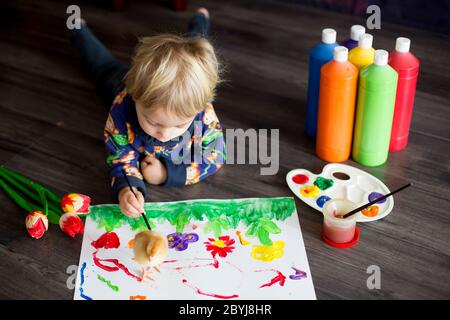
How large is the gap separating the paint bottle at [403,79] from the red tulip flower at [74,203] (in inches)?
28.7

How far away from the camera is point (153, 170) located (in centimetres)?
140

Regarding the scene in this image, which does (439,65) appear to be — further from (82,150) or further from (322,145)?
(82,150)

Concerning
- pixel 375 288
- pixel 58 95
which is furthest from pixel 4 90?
pixel 375 288

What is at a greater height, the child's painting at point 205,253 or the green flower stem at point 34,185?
the green flower stem at point 34,185

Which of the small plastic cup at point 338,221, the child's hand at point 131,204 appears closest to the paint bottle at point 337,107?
the small plastic cup at point 338,221

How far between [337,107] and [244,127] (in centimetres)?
32

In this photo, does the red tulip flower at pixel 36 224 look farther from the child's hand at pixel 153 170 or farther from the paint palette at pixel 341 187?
the paint palette at pixel 341 187

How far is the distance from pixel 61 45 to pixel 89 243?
979 mm

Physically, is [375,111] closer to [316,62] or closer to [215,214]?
[316,62]

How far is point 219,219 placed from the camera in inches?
51.8

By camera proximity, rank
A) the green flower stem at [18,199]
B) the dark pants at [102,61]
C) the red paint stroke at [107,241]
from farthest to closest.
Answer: the dark pants at [102,61], the green flower stem at [18,199], the red paint stroke at [107,241]

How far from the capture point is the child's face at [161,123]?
1.21m
